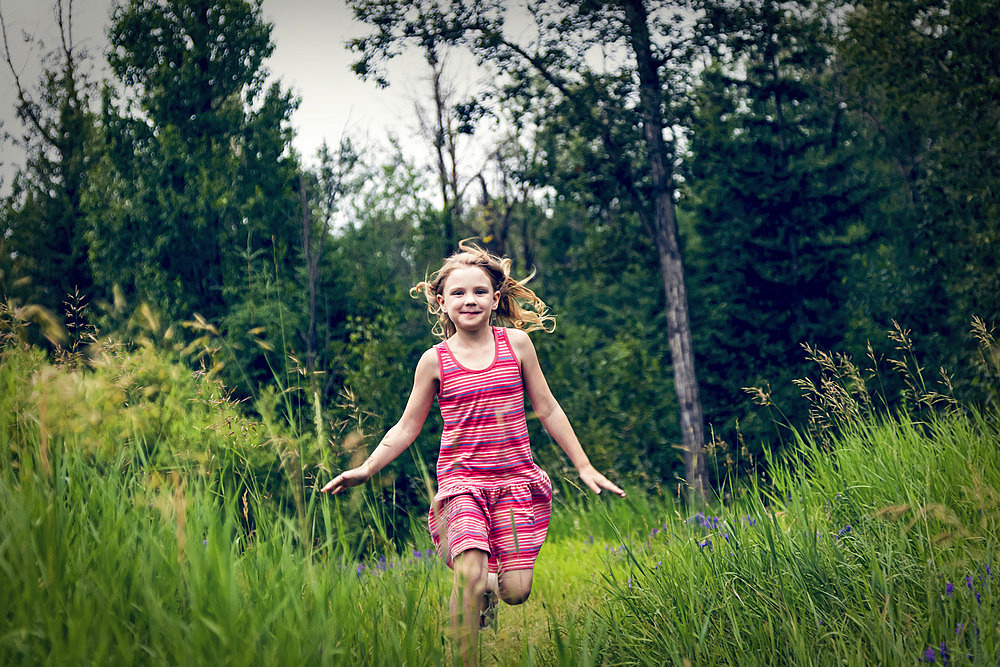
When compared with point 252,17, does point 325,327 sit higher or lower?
lower

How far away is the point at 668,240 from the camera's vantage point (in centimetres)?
1326

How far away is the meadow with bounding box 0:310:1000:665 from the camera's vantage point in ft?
6.01

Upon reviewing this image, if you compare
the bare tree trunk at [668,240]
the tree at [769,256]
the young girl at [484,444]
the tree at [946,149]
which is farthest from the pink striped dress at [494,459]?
the tree at [769,256]

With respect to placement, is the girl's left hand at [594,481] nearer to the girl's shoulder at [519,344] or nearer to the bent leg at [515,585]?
the bent leg at [515,585]

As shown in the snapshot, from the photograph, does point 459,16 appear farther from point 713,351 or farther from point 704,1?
point 713,351

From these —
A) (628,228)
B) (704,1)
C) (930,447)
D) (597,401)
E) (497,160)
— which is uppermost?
(704,1)

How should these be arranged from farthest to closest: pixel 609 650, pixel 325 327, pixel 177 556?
1. pixel 325 327
2. pixel 609 650
3. pixel 177 556

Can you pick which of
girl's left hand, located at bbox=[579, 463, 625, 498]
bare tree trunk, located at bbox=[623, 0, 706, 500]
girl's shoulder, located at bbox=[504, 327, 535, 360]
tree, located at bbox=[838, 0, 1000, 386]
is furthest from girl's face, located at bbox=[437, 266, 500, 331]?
tree, located at bbox=[838, 0, 1000, 386]

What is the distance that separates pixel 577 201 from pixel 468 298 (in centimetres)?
1074

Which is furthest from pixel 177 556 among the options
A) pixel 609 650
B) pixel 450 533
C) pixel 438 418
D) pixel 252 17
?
pixel 252 17

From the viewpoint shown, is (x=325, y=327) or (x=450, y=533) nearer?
(x=450, y=533)

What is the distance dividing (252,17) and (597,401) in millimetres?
9501

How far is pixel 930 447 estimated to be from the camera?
3502 millimetres

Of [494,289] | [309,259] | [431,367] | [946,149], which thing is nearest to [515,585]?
[431,367]
